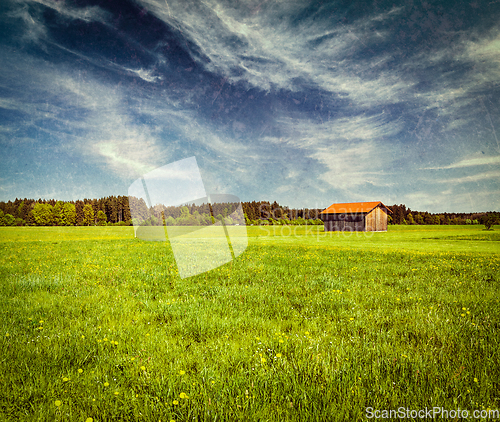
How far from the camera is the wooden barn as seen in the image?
66.3 m

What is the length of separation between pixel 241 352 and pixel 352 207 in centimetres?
7596

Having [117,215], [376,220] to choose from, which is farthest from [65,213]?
[376,220]

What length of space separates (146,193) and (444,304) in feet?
32.6

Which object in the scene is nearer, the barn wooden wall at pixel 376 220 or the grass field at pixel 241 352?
the grass field at pixel 241 352

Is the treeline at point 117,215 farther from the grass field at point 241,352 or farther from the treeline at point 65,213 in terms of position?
the grass field at point 241,352

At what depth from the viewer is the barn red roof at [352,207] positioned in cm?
6848

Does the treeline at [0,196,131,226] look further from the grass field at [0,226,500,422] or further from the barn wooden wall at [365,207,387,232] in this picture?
the grass field at [0,226,500,422]

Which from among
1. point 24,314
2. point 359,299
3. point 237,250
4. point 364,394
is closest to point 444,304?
point 359,299

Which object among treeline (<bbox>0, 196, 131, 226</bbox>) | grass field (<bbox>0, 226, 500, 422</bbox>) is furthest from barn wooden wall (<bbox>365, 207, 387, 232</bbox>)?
treeline (<bbox>0, 196, 131, 226</bbox>)

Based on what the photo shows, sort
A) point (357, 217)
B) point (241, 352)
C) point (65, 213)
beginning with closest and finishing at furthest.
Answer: point (241, 352)
point (357, 217)
point (65, 213)

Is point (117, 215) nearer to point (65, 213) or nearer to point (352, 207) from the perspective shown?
point (65, 213)

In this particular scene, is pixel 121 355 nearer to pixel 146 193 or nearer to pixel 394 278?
pixel 146 193

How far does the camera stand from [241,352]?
4.07 meters

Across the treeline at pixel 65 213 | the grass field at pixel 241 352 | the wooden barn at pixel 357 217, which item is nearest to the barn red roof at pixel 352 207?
the wooden barn at pixel 357 217
